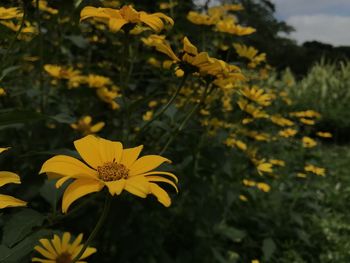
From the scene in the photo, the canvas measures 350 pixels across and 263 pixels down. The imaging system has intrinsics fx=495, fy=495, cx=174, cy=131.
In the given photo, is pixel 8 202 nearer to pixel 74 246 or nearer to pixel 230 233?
pixel 74 246

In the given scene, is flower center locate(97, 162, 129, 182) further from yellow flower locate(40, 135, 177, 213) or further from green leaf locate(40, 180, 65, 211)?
green leaf locate(40, 180, 65, 211)

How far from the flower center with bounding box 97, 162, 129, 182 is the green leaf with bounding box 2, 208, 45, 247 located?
9.5 inches

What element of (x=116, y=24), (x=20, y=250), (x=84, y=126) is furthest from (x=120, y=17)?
(x=84, y=126)

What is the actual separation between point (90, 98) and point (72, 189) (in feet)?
5.72

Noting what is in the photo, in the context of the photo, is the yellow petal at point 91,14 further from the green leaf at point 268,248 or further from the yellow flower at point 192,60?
the green leaf at point 268,248

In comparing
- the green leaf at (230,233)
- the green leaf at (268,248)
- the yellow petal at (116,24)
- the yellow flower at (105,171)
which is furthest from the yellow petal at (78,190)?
the green leaf at (268,248)

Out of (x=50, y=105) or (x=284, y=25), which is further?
(x=284, y=25)

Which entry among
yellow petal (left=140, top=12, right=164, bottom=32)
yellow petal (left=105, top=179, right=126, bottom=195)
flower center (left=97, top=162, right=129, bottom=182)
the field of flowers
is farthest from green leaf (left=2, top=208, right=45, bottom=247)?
yellow petal (left=140, top=12, right=164, bottom=32)

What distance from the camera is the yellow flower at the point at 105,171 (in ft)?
2.12

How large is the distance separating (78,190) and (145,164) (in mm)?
157

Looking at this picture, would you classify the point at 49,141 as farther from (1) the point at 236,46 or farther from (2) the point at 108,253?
(1) the point at 236,46

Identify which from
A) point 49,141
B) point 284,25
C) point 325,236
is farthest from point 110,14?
point 284,25

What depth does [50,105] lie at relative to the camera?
7.22 ft

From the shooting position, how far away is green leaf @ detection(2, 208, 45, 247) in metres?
0.91
